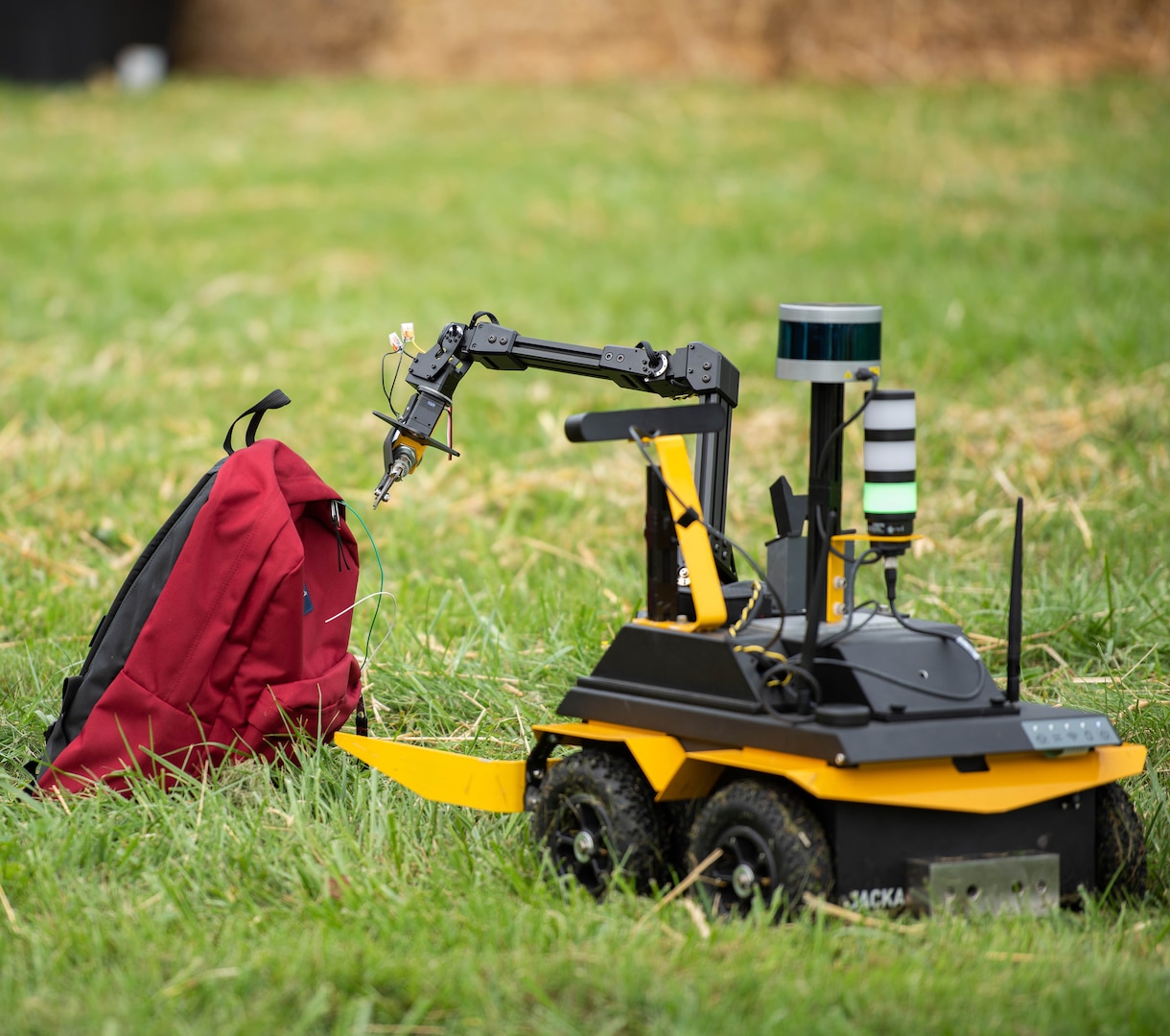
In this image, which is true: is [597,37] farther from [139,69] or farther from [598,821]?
[598,821]

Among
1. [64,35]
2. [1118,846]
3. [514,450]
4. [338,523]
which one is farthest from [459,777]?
[64,35]

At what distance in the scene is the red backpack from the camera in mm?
2473

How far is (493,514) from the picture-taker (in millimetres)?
4570

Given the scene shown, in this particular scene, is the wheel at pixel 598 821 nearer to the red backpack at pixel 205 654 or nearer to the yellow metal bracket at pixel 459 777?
the yellow metal bracket at pixel 459 777

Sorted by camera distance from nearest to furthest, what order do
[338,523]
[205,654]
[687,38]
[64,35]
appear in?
[205,654] → [338,523] → [687,38] → [64,35]

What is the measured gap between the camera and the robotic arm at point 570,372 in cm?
228

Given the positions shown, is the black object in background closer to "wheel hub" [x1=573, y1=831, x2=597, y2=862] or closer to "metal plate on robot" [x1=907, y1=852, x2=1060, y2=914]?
"wheel hub" [x1=573, y1=831, x2=597, y2=862]

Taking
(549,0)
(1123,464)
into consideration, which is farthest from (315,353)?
(549,0)

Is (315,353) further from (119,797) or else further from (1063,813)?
(1063,813)

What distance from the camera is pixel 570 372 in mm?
2248

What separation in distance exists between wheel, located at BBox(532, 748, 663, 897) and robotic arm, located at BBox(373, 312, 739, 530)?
18.2 inches

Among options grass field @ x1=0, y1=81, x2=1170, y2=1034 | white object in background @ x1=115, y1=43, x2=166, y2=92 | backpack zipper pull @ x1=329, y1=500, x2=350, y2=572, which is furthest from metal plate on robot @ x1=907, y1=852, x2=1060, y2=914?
white object in background @ x1=115, y1=43, x2=166, y2=92

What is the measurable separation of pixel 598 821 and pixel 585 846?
41mm

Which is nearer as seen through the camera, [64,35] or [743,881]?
[743,881]
